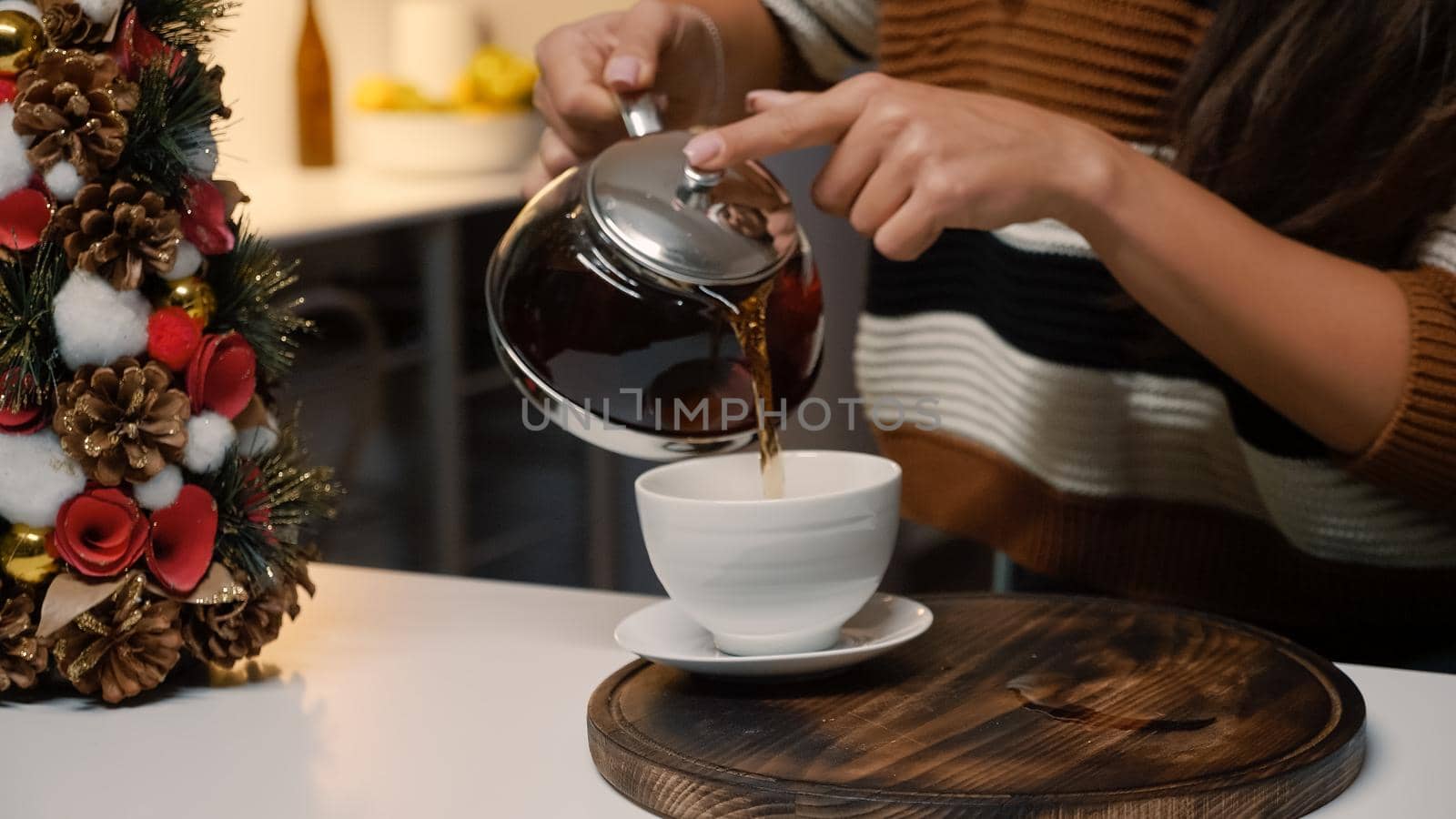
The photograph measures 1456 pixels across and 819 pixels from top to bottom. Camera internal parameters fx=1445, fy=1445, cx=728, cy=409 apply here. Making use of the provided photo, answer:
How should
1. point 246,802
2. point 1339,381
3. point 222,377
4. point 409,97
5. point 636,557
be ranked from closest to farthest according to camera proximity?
point 246,802
point 222,377
point 1339,381
point 409,97
point 636,557

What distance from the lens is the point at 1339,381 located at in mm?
802

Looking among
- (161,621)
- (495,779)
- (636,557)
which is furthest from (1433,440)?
(636,557)

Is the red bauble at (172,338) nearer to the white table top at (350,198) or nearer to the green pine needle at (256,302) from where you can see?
the green pine needle at (256,302)

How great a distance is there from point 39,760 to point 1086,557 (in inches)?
29.2

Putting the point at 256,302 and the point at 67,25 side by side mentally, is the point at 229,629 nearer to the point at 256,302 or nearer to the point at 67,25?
the point at 256,302

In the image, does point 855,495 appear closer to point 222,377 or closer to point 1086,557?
point 222,377

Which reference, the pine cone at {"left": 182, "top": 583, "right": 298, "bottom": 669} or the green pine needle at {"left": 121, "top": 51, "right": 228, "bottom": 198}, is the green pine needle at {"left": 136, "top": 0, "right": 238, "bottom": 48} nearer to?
the green pine needle at {"left": 121, "top": 51, "right": 228, "bottom": 198}

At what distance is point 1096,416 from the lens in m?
1.03

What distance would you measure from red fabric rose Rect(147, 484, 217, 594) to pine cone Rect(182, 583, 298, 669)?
0.06 ft

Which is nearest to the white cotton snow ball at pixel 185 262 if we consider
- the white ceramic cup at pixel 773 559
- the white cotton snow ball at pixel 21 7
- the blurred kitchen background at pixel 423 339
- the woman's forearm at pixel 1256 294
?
the white cotton snow ball at pixel 21 7

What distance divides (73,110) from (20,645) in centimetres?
23

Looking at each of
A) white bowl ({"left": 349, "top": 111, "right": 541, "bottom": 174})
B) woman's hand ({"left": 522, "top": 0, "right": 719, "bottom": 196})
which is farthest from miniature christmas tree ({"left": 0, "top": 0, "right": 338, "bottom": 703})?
white bowl ({"left": 349, "top": 111, "right": 541, "bottom": 174})

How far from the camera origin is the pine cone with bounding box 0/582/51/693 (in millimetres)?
615

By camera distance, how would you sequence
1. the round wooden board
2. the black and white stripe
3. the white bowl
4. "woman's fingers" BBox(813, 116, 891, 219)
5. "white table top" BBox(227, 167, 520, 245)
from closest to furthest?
the round wooden board → "woman's fingers" BBox(813, 116, 891, 219) → the black and white stripe → "white table top" BBox(227, 167, 520, 245) → the white bowl
